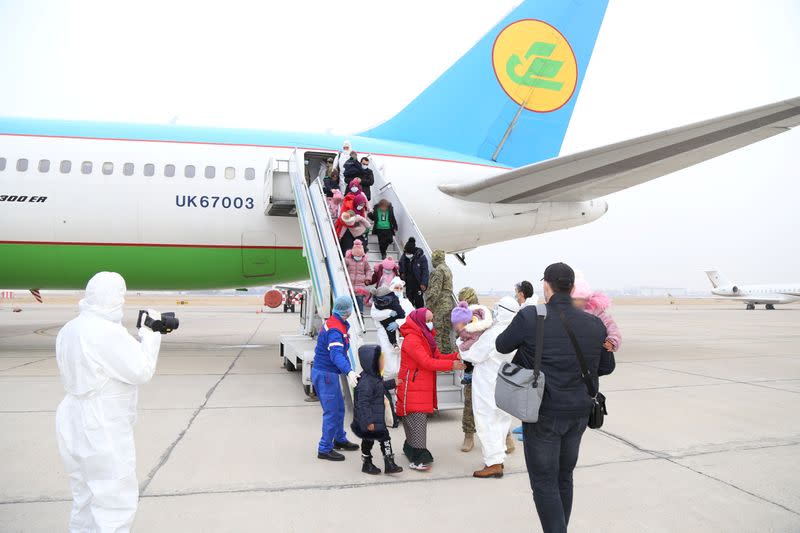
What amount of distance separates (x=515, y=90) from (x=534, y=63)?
0.89m

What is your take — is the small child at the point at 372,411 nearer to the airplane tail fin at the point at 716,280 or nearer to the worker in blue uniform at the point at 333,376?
the worker in blue uniform at the point at 333,376

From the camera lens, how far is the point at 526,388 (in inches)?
114

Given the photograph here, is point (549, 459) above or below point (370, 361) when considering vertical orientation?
below

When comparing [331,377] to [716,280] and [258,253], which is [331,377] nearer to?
[258,253]

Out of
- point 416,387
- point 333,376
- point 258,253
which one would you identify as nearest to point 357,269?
point 333,376

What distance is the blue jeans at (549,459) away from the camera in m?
2.93

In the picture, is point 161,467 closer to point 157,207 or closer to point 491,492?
point 491,492

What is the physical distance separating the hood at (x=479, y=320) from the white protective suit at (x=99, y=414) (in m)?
2.66

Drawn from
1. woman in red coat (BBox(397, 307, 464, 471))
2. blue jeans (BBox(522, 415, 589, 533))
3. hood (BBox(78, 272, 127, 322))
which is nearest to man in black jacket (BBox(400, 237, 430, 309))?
woman in red coat (BBox(397, 307, 464, 471))

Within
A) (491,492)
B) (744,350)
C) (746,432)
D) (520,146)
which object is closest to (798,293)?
(744,350)

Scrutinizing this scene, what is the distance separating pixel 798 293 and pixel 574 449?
5672cm

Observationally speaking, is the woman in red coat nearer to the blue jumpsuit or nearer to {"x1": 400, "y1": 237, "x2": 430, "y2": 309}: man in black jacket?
the blue jumpsuit

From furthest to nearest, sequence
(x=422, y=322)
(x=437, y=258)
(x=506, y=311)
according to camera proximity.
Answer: (x=437, y=258) < (x=506, y=311) < (x=422, y=322)

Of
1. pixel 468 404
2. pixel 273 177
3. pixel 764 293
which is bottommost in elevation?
pixel 764 293
